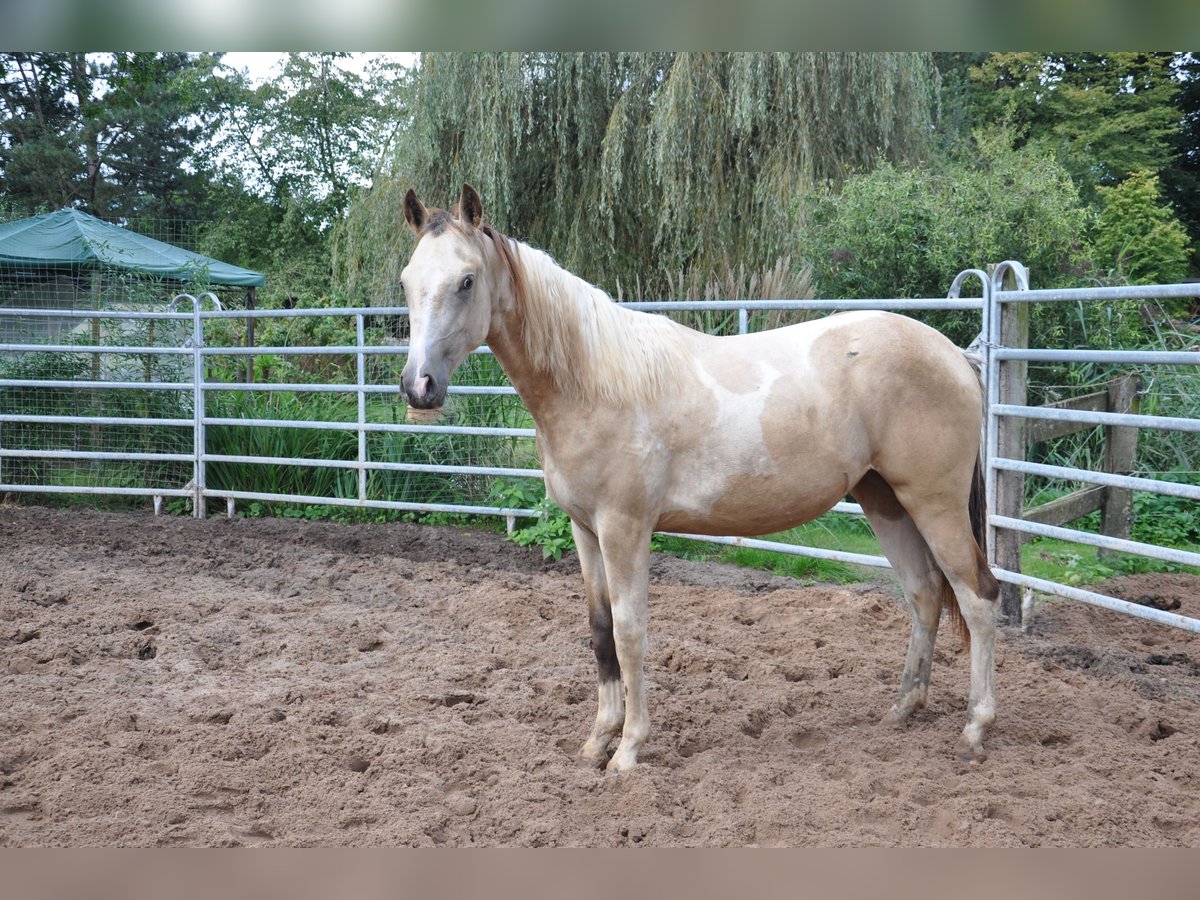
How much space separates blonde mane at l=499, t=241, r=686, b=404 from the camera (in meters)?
2.99

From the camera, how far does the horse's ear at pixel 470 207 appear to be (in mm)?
2810

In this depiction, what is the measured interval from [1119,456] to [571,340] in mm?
3698

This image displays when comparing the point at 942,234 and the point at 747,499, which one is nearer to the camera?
the point at 747,499

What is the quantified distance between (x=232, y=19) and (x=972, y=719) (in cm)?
302

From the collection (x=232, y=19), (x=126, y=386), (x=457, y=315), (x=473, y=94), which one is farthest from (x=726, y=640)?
(x=473, y=94)

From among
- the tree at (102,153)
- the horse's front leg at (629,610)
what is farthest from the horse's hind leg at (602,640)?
the tree at (102,153)

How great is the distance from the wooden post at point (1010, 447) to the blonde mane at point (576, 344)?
223 centimetres

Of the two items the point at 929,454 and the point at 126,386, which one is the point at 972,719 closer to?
the point at 929,454

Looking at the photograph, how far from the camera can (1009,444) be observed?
4.57 metres

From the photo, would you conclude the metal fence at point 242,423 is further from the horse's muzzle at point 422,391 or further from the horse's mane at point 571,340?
the horse's muzzle at point 422,391

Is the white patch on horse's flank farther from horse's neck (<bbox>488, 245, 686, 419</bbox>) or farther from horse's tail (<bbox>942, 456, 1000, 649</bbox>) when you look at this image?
horse's tail (<bbox>942, 456, 1000, 649</bbox>)

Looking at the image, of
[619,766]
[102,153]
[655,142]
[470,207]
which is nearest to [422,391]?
[470,207]

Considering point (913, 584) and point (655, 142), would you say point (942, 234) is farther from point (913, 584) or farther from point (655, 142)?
point (913, 584)

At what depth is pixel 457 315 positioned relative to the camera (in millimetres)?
2777
